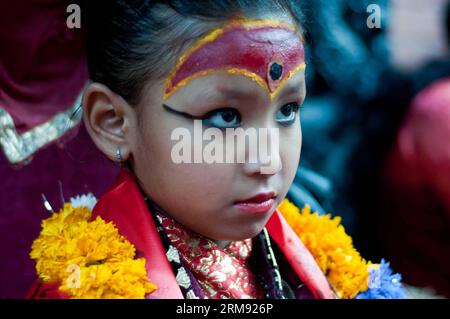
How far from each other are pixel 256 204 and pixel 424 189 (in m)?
1.19

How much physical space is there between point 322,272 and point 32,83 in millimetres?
940

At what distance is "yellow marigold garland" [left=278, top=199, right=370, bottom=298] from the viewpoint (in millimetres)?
1625

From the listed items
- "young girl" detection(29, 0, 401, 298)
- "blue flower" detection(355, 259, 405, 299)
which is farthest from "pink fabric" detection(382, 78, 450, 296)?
"young girl" detection(29, 0, 401, 298)

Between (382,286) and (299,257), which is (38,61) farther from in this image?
(382,286)

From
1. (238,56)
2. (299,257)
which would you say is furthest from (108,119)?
(299,257)

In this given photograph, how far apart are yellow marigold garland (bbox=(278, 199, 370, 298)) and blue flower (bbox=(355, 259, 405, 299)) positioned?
0.04 feet

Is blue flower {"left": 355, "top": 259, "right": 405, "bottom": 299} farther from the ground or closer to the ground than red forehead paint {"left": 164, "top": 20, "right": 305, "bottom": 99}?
closer to the ground

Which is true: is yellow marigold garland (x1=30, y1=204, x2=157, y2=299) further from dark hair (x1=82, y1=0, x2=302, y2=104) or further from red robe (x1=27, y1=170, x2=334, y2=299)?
dark hair (x1=82, y1=0, x2=302, y2=104)

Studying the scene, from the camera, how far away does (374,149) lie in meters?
2.68

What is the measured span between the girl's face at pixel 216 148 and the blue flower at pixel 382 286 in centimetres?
37

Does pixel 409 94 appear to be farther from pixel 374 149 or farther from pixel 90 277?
pixel 90 277

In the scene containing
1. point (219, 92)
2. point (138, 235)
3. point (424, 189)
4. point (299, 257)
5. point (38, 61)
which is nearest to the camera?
point (219, 92)

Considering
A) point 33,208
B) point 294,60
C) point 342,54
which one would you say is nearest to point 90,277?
point 294,60

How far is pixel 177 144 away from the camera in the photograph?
4.33ft
